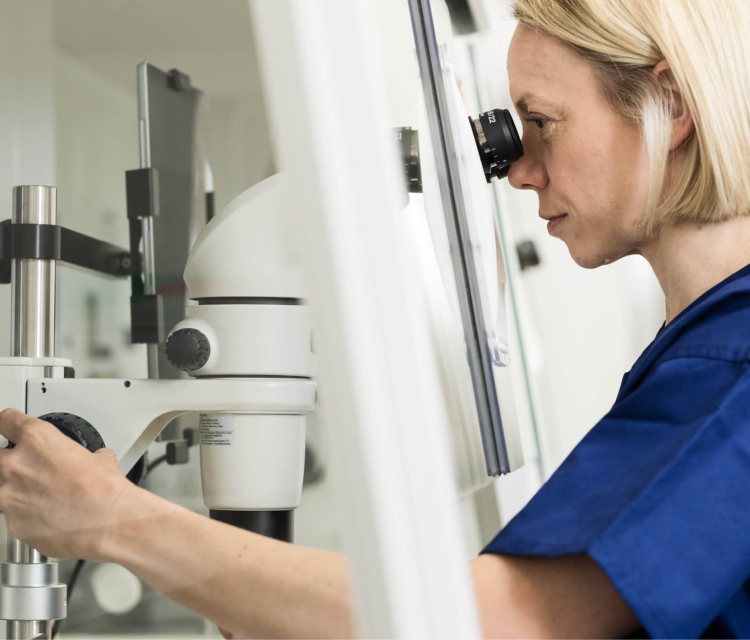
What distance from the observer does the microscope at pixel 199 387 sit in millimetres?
648

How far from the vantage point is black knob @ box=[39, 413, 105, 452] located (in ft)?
2.09

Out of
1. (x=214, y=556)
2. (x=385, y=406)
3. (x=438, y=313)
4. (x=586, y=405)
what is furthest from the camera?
(x=586, y=405)

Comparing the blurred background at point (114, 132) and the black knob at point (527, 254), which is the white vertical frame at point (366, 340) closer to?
the blurred background at point (114, 132)

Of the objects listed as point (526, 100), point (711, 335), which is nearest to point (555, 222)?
point (526, 100)

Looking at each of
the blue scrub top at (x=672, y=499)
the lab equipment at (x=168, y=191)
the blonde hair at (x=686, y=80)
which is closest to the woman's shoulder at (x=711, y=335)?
the blue scrub top at (x=672, y=499)

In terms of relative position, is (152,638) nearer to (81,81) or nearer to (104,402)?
(104,402)

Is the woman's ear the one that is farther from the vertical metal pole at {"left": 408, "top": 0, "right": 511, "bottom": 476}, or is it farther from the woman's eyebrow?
the vertical metal pole at {"left": 408, "top": 0, "right": 511, "bottom": 476}

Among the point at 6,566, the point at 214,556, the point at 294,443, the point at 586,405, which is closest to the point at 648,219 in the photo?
the point at 294,443

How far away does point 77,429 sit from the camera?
25.3 inches

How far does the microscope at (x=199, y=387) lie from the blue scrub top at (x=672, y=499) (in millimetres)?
235

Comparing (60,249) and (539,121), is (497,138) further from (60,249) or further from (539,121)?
(60,249)

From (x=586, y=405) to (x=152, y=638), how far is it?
5.59 ft

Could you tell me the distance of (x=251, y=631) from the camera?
0.50 m

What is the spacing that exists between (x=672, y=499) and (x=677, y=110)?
0.48 meters
